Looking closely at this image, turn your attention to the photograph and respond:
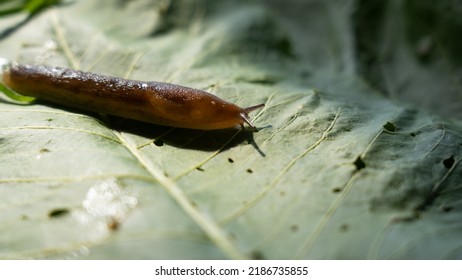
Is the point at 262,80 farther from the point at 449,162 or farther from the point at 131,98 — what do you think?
the point at 449,162

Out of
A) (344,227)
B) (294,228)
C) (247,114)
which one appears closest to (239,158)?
(247,114)

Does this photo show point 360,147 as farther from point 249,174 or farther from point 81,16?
point 81,16

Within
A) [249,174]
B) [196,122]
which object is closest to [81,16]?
[196,122]

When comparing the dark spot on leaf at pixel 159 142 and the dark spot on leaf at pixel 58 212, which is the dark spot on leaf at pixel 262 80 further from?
the dark spot on leaf at pixel 58 212

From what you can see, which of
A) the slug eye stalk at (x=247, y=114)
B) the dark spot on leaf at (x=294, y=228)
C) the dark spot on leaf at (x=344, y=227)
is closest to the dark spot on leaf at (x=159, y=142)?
the slug eye stalk at (x=247, y=114)

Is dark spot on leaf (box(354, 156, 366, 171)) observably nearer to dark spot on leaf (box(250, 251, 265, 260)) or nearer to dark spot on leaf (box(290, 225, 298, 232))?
dark spot on leaf (box(290, 225, 298, 232))

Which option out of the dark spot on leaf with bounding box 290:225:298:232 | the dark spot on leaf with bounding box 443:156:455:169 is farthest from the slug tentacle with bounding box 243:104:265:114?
the dark spot on leaf with bounding box 443:156:455:169

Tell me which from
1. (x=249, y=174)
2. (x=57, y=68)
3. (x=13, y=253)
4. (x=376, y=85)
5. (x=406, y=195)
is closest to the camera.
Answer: (x=13, y=253)
